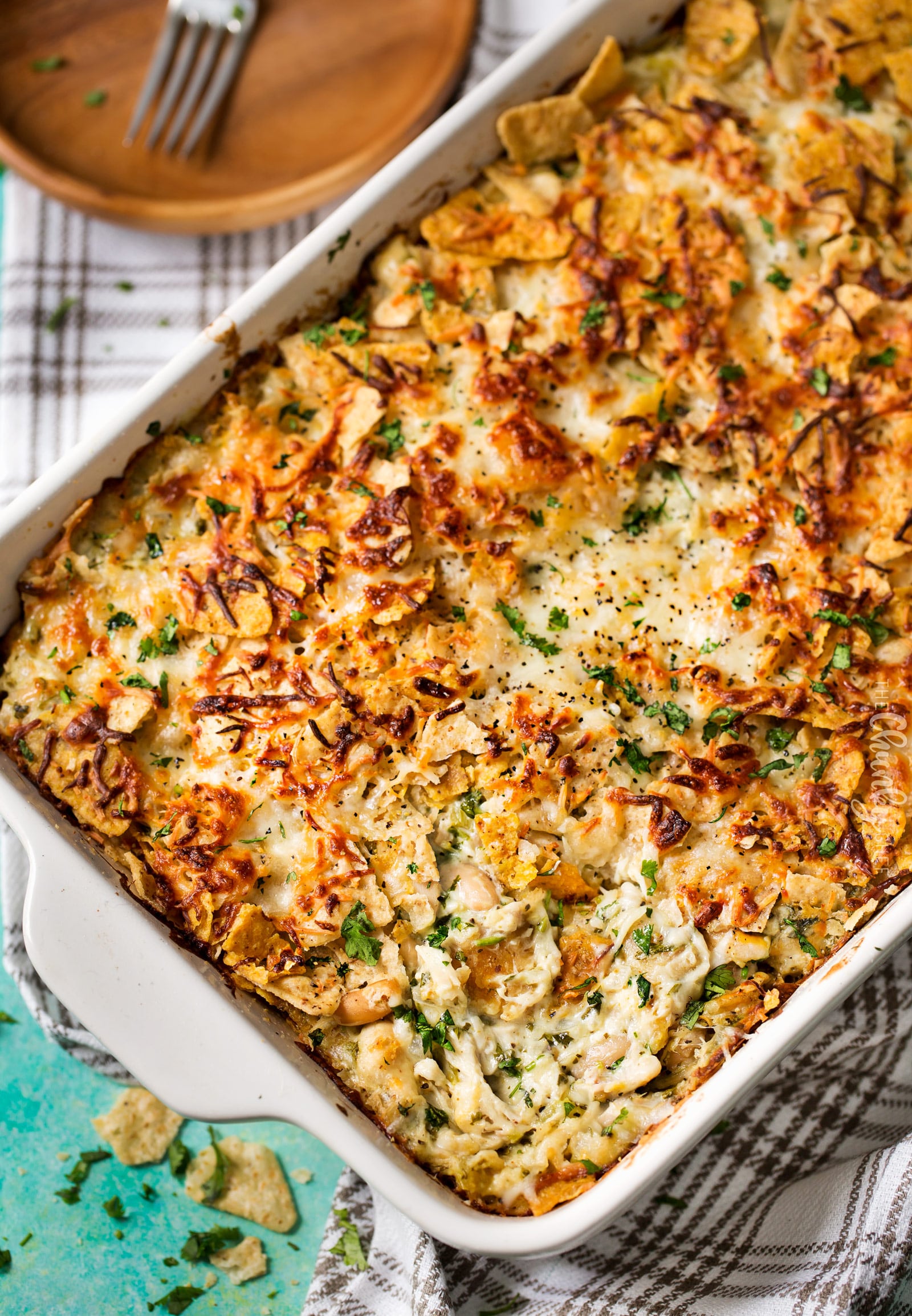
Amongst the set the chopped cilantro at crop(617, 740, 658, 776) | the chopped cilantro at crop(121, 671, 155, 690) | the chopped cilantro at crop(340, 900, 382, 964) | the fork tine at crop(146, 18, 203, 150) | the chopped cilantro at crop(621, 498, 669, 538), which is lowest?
the chopped cilantro at crop(340, 900, 382, 964)

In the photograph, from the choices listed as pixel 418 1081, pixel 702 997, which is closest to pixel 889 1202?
pixel 702 997

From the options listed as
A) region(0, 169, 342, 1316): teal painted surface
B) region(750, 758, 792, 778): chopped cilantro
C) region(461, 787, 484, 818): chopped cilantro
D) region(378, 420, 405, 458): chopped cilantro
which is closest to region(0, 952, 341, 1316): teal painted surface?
region(0, 169, 342, 1316): teal painted surface

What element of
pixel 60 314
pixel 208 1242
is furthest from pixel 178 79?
pixel 208 1242

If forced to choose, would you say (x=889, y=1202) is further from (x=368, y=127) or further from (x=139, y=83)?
(x=139, y=83)

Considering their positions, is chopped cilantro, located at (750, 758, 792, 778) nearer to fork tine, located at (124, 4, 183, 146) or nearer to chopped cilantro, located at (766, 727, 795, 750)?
chopped cilantro, located at (766, 727, 795, 750)

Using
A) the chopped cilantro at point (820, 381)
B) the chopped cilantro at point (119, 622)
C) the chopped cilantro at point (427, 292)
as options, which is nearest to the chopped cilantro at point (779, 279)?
the chopped cilantro at point (820, 381)

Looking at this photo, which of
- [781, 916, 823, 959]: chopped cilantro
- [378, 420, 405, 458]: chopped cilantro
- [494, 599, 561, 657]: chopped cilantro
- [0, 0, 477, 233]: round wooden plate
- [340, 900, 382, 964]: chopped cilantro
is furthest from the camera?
[0, 0, 477, 233]: round wooden plate

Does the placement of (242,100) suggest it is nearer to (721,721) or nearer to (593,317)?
(593,317)
